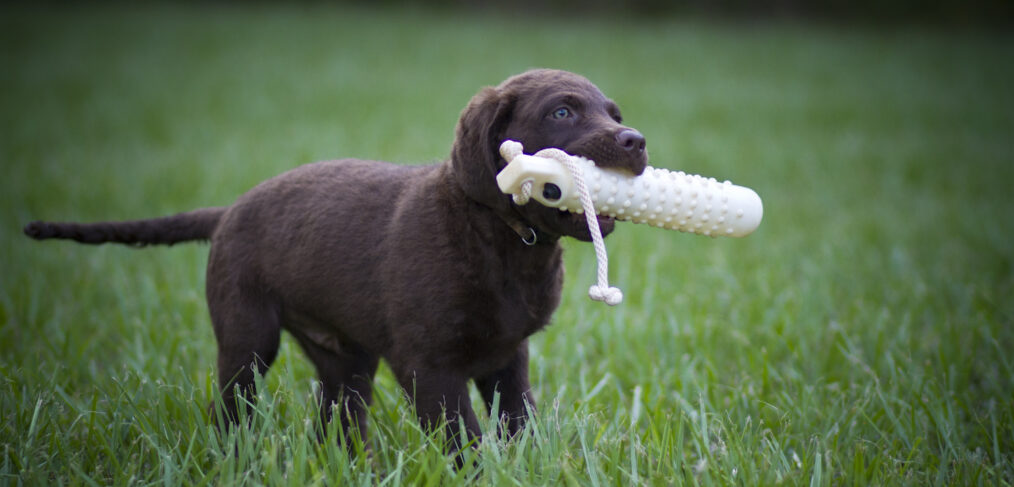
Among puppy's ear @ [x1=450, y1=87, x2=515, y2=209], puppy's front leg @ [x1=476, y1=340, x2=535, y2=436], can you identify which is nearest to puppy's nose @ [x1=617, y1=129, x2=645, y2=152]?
puppy's ear @ [x1=450, y1=87, x2=515, y2=209]

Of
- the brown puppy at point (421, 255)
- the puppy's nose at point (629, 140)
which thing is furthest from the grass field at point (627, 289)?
the puppy's nose at point (629, 140)

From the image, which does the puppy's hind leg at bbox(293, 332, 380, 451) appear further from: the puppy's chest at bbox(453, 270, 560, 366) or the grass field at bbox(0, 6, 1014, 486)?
the puppy's chest at bbox(453, 270, 560, 366)

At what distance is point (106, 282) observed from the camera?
5133mm

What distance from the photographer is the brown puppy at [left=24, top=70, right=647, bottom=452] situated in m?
2.47

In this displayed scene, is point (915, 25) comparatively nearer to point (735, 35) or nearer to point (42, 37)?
point (735, 35)

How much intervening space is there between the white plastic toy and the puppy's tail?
4.58 feet

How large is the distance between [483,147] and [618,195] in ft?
1.44

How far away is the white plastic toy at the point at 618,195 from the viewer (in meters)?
2.21

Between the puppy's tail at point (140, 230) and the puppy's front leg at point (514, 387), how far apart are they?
125cm

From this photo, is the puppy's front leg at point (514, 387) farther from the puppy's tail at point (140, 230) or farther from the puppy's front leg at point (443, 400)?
the puppy's tail at point (140, 230)

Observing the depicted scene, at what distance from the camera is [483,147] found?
2453 millimetres

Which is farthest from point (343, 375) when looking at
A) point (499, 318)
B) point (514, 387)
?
point (499, 318)

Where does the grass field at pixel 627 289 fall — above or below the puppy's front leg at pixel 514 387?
below

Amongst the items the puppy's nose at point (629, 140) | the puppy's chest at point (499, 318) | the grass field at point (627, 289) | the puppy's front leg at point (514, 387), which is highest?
the puppy's nose at point (629, 140)
